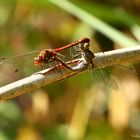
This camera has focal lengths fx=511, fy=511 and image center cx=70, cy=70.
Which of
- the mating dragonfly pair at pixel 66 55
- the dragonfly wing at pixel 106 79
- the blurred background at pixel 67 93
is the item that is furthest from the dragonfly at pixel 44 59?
the blurred background at pixel 67 93

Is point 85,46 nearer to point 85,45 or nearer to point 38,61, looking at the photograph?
point 85,45

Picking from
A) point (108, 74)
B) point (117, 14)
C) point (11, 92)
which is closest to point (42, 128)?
point (117, 14)

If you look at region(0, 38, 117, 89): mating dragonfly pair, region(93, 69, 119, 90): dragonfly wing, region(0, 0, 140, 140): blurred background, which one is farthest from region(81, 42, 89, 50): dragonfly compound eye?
region(0, 0, 140, 140): blurred background

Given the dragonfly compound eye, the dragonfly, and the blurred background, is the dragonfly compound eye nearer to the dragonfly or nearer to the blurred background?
the dragonfly

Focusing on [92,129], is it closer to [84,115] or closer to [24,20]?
[84,115]

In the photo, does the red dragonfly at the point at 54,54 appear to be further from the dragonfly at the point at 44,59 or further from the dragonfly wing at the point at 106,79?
the dragonfly wing at the point at 106,79

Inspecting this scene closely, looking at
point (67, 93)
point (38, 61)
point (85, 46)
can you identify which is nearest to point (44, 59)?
point (38, 61)
